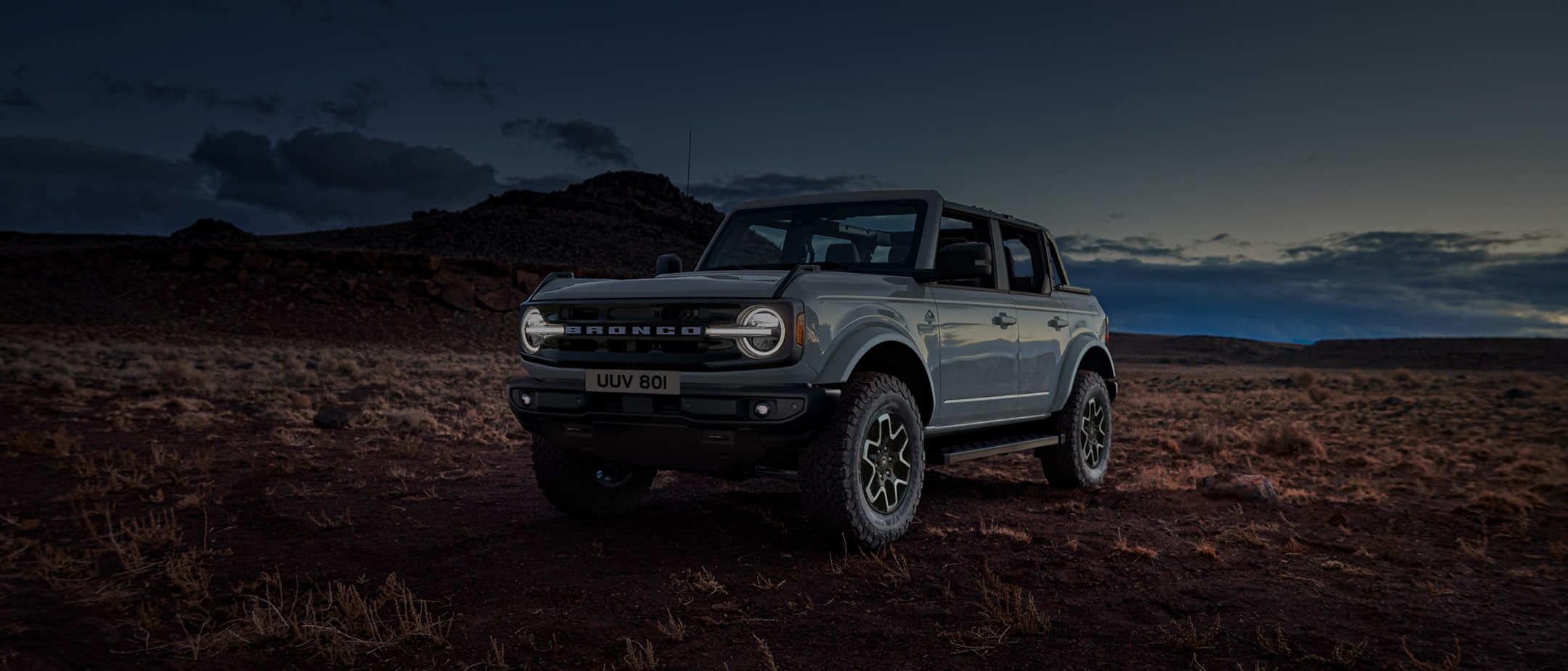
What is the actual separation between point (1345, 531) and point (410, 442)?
30.9 feet

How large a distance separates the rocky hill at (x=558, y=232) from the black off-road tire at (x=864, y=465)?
36388 mm

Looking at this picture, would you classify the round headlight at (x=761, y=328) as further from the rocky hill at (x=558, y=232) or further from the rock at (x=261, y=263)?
the rock at (x=261, y=263)

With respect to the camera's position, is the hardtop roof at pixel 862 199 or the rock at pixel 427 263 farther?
the rock at pixel 427 263

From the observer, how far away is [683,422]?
4879mm

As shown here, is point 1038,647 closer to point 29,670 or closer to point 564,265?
point 29,670

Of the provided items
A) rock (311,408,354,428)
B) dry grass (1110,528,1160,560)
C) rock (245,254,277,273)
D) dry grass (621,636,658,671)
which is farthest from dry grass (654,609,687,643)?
rock (245,254,277,273)

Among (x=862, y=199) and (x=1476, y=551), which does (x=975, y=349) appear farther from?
(x=1476, y=551)

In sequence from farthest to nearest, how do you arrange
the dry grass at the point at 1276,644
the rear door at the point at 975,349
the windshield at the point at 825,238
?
the windshield at the point at 825,238 → the rear door at the point at 975,349 → the dry grass at the point at 1276,644

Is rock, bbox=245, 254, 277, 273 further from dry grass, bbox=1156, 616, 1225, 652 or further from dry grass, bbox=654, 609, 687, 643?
dry grass, bbox=1156, 616, 1225, 652

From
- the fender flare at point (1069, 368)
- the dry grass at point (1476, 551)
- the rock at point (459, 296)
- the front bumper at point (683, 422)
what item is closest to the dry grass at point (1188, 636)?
the front bumper at point (683, 422)

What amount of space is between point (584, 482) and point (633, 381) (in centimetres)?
149

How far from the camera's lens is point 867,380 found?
5215mm

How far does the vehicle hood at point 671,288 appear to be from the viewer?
4840 millimetres

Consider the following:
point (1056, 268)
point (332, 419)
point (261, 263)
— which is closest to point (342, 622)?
point (1056, 268)
